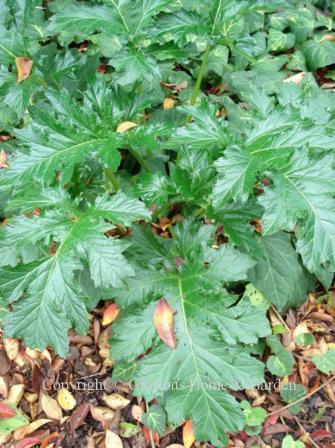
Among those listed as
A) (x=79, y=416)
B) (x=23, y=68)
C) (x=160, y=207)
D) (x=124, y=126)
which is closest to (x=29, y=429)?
(x=79, y=416)

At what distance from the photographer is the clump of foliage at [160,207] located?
65.9 inches

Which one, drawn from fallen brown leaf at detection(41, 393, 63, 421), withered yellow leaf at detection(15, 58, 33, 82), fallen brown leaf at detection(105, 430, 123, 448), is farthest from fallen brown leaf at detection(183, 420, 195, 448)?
withered yellow leaf at detection(15, 58, 33, 82)

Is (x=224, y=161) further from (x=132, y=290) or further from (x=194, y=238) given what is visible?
(x=132, y=290)

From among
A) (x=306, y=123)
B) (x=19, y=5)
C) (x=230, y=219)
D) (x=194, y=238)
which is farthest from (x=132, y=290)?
(x=19, y=5)

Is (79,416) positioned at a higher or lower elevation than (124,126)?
lower

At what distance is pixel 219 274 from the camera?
1925mm

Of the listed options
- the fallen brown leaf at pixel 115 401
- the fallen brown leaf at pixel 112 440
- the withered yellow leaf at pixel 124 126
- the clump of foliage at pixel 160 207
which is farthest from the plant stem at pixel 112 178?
the fallen brown leaf at pixel 112 440

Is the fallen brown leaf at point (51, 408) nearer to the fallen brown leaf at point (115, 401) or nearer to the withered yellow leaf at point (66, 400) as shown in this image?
the withered yellow leaf at point (66, 400)

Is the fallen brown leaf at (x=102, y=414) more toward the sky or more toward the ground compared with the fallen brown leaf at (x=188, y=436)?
more toward the ground

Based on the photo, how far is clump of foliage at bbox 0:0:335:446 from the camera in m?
1.67

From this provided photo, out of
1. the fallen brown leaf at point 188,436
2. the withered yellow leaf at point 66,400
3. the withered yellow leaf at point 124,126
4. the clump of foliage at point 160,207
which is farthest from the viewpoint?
the withered yellow leaf at point 66,400

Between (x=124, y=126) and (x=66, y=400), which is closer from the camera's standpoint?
(x=124, y=126)

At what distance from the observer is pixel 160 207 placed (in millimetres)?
1980

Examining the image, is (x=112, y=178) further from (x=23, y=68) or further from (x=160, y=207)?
(x=23, y=68)
